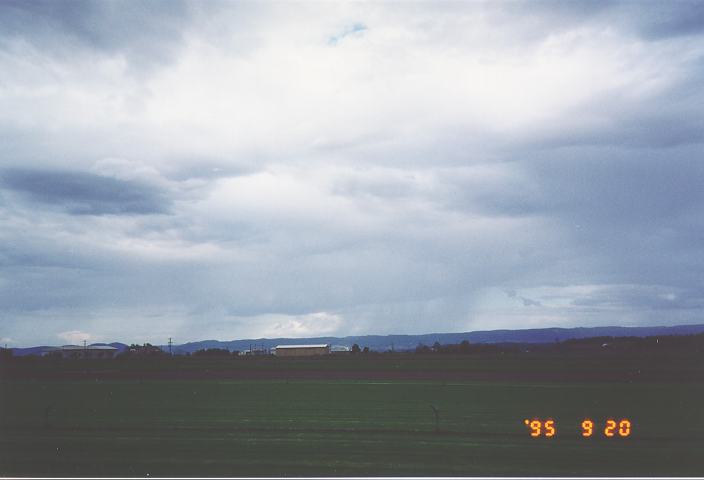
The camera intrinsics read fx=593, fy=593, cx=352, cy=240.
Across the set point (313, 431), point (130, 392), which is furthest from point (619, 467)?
point (130, 392)

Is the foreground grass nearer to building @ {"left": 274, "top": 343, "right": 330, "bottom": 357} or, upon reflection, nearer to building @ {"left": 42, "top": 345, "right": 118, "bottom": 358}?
building @ {"left": 274, "top": 343, "right": 330, "bottom": 357}

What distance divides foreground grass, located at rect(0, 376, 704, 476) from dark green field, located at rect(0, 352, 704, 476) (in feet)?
0.25

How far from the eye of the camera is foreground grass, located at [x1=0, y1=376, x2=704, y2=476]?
18672 millimetres

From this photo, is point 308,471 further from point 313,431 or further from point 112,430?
point 112,430

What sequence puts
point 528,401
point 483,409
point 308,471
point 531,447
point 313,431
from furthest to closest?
point 528,401
point 483,409
point 313,431
point 531,447
point 308,471

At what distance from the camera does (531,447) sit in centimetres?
2230

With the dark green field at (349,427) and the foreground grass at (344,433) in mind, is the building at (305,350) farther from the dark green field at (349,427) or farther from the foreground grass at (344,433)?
the foreground grass at (344,433)

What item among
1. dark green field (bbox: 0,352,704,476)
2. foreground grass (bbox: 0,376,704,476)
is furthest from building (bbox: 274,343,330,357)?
foreground grass (bbox: 0,376,704,476)

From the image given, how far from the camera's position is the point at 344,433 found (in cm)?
2516

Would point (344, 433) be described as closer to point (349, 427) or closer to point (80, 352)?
point (349, 427)

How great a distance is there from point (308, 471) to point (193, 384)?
141ft

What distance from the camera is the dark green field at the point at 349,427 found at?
1880 centimetres

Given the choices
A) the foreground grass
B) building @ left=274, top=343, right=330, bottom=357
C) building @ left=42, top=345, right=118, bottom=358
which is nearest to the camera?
the foreground grass

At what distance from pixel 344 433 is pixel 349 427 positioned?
2094 mm
